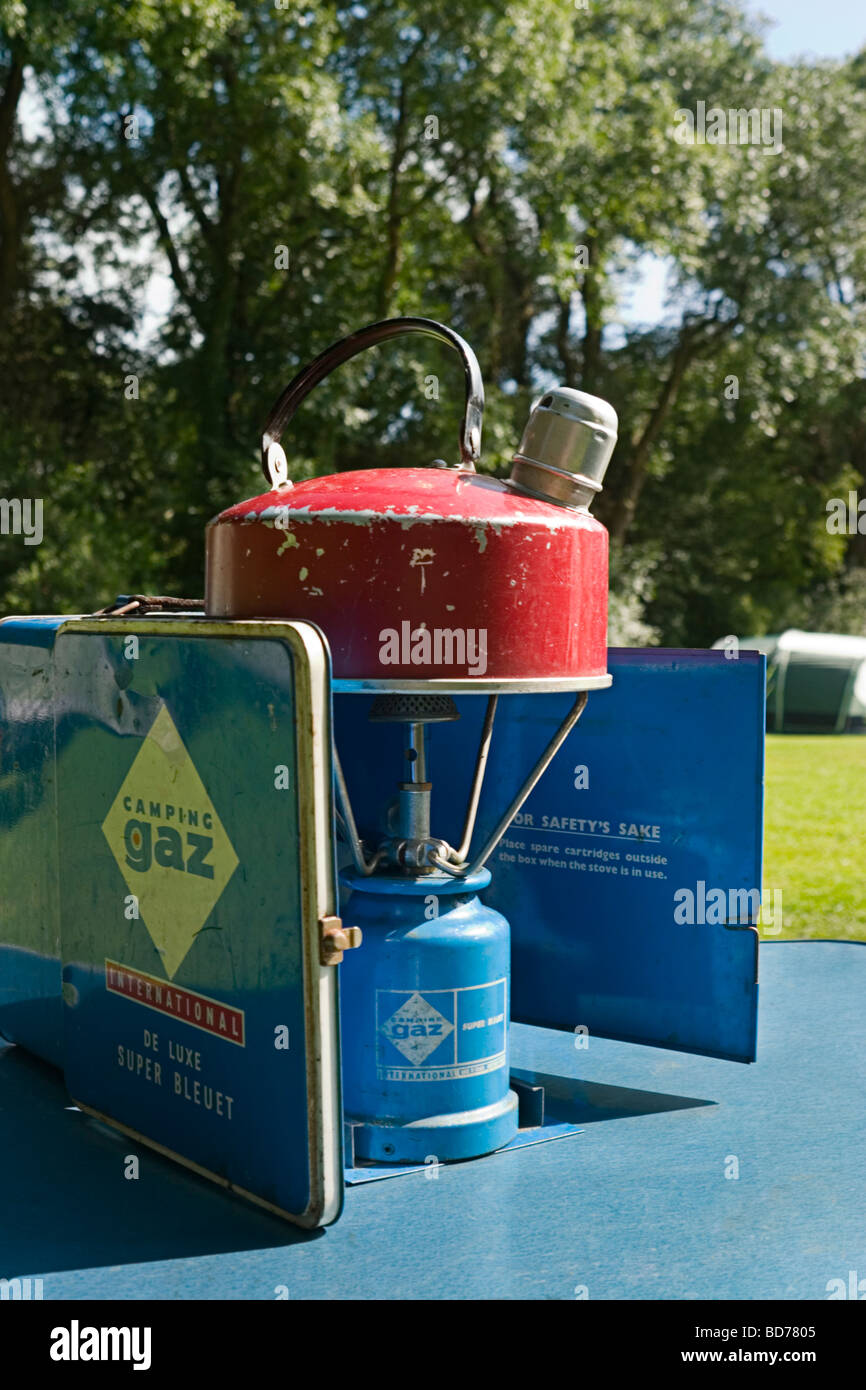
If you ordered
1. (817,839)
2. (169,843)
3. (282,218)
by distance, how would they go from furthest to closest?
(282,218)
(817,839)
(169,843)

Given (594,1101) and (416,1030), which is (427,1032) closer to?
(416,1030)

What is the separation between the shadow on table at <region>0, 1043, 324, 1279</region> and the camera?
265 centimetres

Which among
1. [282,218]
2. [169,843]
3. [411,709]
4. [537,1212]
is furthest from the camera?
[282,218]

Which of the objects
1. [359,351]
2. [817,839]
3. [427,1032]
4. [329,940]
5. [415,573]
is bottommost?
[817,839]

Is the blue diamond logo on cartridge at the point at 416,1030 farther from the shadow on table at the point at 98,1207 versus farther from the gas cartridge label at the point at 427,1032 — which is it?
the shadow on table at the point at 98,1207

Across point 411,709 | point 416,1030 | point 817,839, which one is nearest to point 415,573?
point 411,709

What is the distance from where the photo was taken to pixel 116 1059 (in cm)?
325

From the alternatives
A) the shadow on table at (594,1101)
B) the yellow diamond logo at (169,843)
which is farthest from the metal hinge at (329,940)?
the shadow on table at (594,1101)

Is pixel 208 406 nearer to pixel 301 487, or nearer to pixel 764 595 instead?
pixel 301 487

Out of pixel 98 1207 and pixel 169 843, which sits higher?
pixel 169 843

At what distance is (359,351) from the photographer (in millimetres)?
3266

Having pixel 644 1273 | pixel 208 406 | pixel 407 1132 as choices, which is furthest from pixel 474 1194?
pixel 208 406

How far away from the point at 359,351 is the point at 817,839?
25.8ft

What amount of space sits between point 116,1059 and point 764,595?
24.8 m
